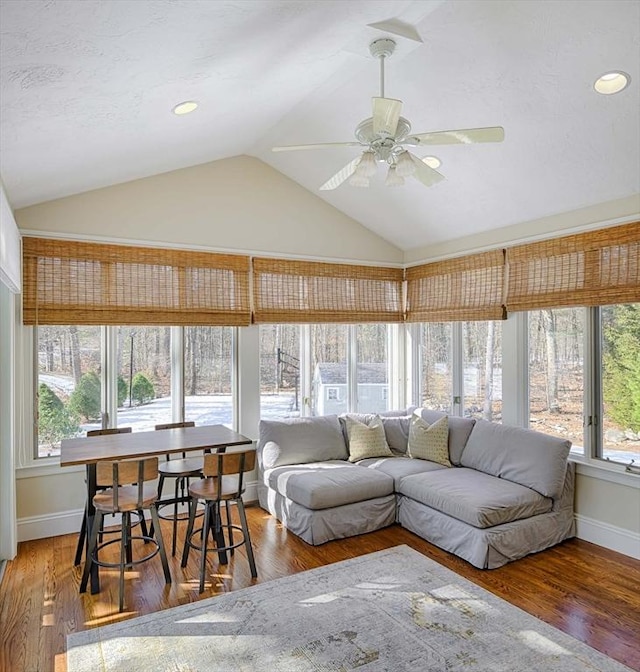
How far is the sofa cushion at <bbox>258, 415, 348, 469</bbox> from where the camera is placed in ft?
15.3

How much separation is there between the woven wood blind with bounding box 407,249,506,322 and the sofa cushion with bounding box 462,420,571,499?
1.08m

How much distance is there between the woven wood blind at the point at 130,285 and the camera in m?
4.07

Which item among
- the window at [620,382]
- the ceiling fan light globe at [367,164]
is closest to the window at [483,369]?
the window at [620,382]

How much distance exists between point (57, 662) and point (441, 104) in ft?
12.9

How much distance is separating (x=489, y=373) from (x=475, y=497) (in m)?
1.55

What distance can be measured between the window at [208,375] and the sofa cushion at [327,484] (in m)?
0.84

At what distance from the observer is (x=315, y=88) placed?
3.43 m

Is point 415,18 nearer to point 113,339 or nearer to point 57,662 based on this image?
point 113,339

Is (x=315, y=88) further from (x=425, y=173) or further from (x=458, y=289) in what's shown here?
Answer: (x=458, y=289)

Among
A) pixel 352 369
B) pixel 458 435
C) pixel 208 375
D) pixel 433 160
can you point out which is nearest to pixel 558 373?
pixel 458 435

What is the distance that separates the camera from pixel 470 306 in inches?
196

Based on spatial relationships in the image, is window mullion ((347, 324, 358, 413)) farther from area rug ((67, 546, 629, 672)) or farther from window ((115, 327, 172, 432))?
area rug ((67, 546, 629, 672))

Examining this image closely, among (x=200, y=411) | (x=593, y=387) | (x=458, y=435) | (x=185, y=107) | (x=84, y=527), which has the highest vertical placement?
(x=185, y=107)

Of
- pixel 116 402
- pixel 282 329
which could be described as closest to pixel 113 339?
pixel 116 402
